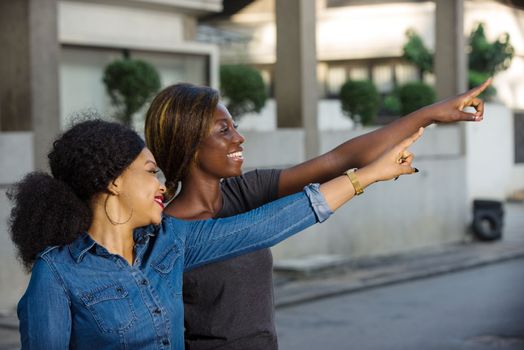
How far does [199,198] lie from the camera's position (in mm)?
3387

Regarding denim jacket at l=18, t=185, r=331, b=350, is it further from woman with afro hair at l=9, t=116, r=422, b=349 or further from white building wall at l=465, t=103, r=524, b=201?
white building wall at l=465, t=103, r=524, b=201

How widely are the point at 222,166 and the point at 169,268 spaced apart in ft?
2.04

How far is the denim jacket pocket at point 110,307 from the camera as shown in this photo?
2.53 m

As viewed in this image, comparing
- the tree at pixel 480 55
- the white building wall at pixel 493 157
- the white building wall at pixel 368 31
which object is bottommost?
the white building wall at pixel 493 157

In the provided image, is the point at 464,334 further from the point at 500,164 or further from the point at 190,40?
the point at 500,164

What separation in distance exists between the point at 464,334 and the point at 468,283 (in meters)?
3.67

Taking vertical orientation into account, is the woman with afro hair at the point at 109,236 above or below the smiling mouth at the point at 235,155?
below

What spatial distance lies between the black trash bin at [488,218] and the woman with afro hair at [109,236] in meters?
14.8

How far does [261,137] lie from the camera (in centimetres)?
1379

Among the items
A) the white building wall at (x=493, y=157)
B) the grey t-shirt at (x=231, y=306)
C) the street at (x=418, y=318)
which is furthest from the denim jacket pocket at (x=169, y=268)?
the white building wall at (x=493, y=157)

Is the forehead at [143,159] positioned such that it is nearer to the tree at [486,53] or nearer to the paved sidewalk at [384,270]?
the paved sidewalk at [384,270]

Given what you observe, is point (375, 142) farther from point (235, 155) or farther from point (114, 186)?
point (114, 186)

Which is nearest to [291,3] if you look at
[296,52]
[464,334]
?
[296,52]

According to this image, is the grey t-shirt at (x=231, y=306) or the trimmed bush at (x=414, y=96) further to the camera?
the trimmed bush at (x=414, y=96)
